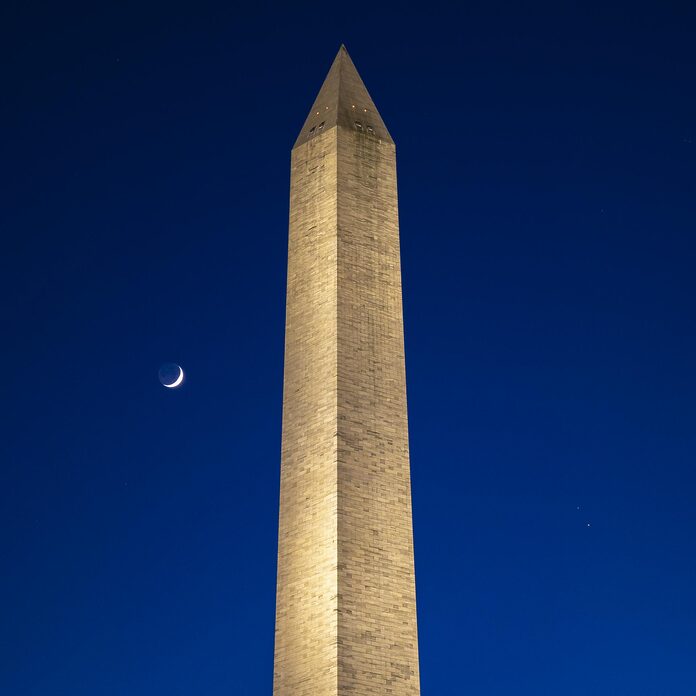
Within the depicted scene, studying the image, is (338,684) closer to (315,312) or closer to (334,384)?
(334,384)

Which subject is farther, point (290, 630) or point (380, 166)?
point (380, 166)

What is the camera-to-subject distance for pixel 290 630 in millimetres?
20000

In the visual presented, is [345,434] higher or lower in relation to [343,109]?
lower

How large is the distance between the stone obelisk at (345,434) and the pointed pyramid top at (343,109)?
0.05 m

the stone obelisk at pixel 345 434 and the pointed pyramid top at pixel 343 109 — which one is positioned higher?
the pointed pyramid top at pixel 343 109

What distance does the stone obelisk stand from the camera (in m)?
19.4

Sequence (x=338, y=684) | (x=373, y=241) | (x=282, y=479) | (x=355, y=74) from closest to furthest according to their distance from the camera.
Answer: (x=338, y=684)
(x=282, y=479)
(x=373, y=241)
(x=355, y=74)

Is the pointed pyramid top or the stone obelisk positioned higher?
the pointed pyramid top

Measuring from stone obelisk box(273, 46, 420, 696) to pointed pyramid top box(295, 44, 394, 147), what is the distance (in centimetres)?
5

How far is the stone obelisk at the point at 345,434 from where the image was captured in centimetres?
1939

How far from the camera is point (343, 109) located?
2427 centimetres

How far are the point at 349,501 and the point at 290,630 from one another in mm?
2227

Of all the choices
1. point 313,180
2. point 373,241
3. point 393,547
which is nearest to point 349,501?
point 393,547

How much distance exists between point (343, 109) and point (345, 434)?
7.04 meters
